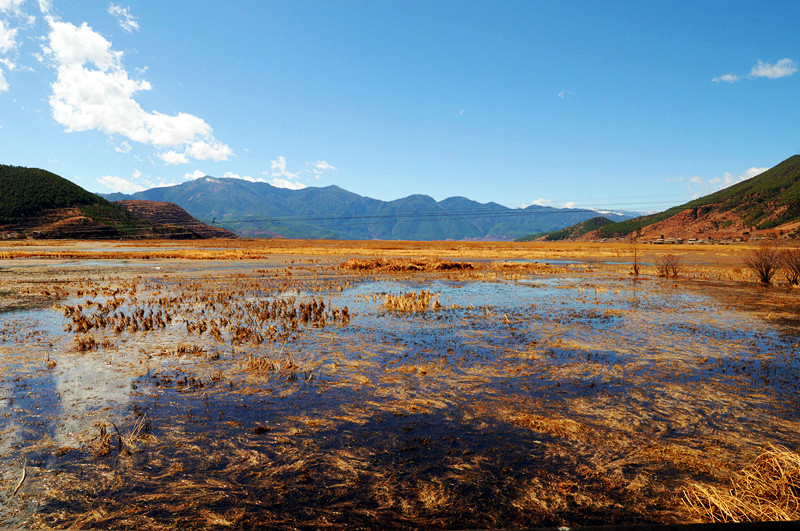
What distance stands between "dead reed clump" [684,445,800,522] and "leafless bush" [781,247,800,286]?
121 ft

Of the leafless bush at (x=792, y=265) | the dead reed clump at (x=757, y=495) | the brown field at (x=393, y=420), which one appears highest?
the leafless bush at (x=792, y=265)

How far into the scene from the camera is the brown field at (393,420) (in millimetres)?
6129

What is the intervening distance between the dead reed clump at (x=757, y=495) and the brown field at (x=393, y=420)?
0.04 metres

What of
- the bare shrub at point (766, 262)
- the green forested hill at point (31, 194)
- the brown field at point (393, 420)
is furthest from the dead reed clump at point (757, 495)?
the green forested hill at point (31, 194)

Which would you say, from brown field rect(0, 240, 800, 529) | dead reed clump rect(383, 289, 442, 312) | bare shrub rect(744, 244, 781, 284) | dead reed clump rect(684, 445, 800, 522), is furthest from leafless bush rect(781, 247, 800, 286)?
dead reed clump rect(684, 445, 800, 522)

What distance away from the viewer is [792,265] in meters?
33.3

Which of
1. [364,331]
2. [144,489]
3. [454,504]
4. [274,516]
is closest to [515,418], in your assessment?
[454,504]

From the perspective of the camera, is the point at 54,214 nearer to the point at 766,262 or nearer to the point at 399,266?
the point at 399,266

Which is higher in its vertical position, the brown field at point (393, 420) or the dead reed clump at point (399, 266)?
the dead reed clump at point (399, 266)

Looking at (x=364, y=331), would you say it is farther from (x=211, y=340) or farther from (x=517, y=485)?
(x=517, y=485)

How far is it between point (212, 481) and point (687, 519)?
722 cm

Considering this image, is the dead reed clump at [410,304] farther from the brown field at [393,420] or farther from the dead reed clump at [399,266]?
the dead reed clump at [399,266]

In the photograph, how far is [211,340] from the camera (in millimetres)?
15992

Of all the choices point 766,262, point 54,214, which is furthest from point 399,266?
point 54,214
